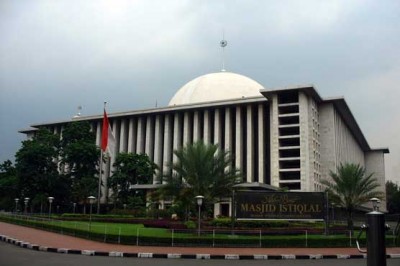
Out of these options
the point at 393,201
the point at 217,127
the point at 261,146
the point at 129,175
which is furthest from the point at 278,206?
the point at 393,201

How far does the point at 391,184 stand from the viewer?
11206 cm

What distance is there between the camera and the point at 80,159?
5856 cm

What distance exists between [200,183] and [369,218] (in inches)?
944

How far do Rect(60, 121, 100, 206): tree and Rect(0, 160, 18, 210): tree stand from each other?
7281 mm

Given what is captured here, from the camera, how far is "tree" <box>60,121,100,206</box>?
56719mm

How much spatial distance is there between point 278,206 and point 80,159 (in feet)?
125

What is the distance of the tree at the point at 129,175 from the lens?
198 ft

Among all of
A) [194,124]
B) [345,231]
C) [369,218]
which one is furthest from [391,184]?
[369,218]

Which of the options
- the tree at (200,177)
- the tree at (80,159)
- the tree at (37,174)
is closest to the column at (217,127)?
the tree at (80,159)

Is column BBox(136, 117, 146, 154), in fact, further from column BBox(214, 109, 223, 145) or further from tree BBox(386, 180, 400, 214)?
tree BBox(386, 180, 400, 214)

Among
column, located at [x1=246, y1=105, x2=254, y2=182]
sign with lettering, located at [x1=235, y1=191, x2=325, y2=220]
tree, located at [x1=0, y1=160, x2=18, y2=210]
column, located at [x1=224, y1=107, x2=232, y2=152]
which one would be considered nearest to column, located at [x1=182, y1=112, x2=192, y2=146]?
column, located at [x1=224, y1=107, x2=232, y2=152]

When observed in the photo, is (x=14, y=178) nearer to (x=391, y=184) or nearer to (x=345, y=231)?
(x=345, y=231)

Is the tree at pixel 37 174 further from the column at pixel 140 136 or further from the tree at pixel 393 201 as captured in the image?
the tree at pixel 393 201

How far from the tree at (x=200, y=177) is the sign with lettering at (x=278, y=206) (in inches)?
94.8
